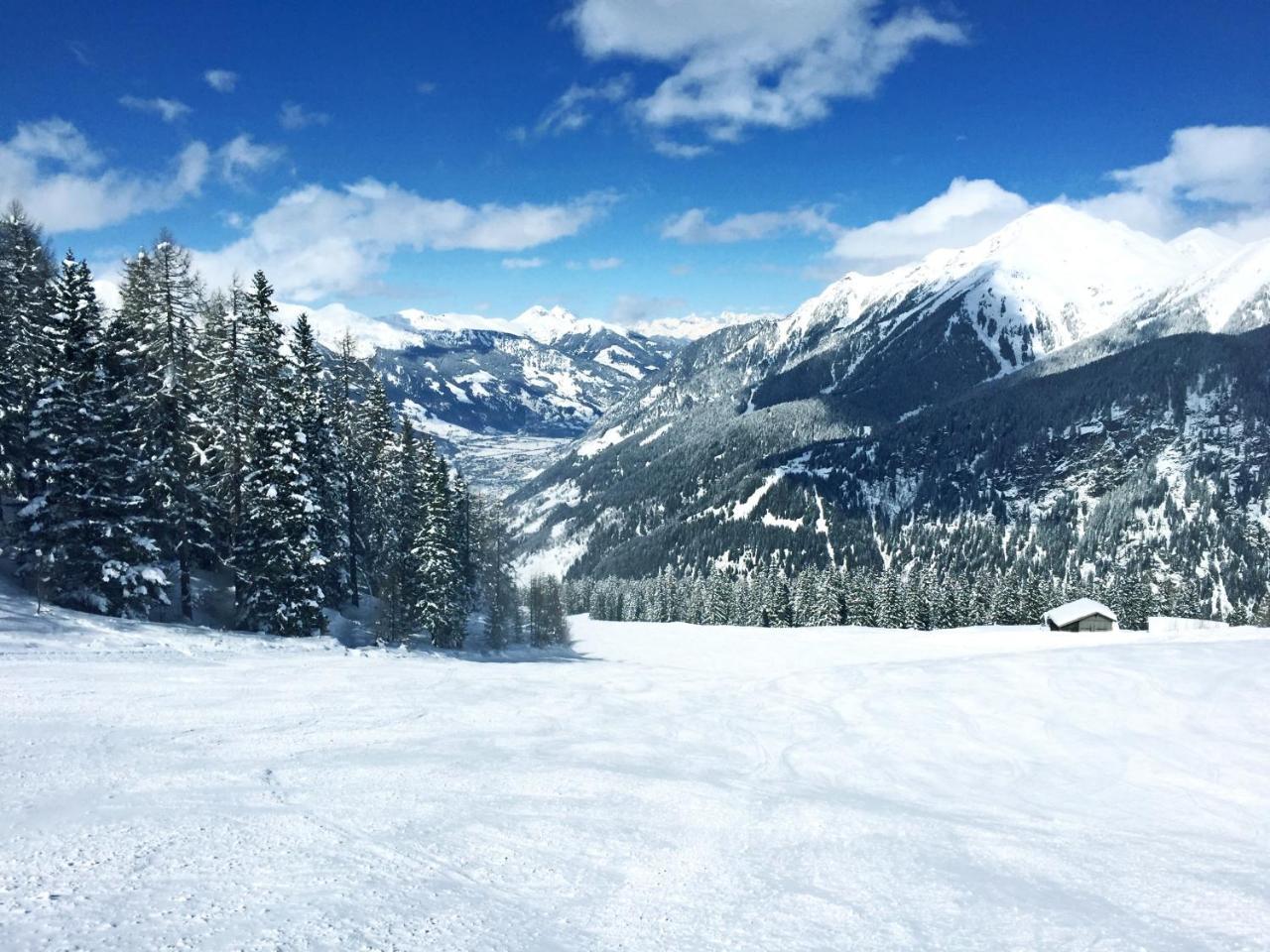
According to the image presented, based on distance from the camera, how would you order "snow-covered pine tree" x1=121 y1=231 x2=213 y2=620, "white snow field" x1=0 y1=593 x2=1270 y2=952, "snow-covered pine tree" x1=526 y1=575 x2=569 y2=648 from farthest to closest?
"snow-covered pine tree" x1=526 y1=575 x2=569 y2=648
"snow-covered pine tree" x1=121 y1=231 x2=213 y2=620
"white snow field" x1=0 y1=593 x2=1270 y2=952

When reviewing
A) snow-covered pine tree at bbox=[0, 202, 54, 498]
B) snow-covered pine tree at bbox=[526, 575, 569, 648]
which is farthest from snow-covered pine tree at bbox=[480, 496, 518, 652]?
snow-covered pine tree at bbox=[0, 202, 54, 498]

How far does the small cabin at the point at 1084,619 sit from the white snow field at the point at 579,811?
50.3 m

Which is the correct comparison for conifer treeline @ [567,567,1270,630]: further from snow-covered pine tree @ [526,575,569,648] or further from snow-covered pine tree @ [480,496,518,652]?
snow-covered pine tree @ [480,496,518,652]

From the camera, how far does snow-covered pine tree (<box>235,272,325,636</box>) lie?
31938mm

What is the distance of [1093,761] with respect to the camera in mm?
20641

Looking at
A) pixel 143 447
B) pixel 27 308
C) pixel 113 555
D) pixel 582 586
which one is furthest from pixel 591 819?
pixel 582 586

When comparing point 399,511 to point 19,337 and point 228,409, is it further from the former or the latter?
point 19,337

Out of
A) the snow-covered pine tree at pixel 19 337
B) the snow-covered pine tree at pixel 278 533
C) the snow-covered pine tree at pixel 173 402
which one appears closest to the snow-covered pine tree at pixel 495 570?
the snow-covered pine tree at pixel 278 533

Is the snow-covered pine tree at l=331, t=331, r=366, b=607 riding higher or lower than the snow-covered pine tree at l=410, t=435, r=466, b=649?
higher

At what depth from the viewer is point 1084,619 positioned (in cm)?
7144

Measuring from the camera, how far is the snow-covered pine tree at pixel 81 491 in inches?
1042

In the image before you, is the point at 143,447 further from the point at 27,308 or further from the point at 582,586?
the point at 582,586

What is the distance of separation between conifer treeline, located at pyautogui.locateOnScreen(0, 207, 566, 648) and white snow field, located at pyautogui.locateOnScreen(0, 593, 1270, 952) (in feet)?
13.1

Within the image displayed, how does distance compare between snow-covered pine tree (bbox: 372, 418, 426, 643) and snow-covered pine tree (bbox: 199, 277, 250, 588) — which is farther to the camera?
snow-covered pine tree (bbox: 372, 418, 426, 643)
